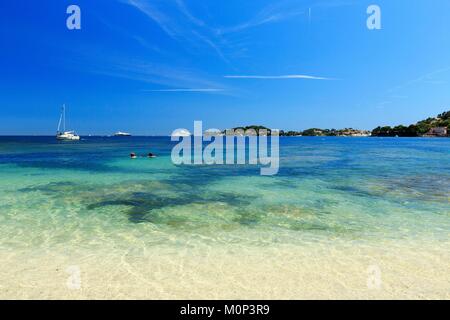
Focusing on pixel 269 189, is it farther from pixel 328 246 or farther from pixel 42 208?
pixel 42 208

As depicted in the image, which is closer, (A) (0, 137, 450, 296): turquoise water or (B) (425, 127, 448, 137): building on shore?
(A) (0, 137, 450, 296): turquoise water

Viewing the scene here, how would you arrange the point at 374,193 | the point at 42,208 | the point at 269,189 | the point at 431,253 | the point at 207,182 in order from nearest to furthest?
the point at 431,253, the point at 42,208, the point at 374,193, the point at 269,189, the point at 207,182

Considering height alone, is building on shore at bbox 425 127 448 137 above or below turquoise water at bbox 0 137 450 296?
above

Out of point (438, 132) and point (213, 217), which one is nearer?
point (213, 217)

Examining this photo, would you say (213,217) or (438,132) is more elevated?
(438,132)

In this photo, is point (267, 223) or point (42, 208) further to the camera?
point (42, 208)

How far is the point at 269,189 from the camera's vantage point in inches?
672

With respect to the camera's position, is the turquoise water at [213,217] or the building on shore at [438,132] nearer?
the turquoise water at [213,217]

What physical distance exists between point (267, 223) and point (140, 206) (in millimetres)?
5459

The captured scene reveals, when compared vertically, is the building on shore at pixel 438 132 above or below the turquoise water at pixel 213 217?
above
